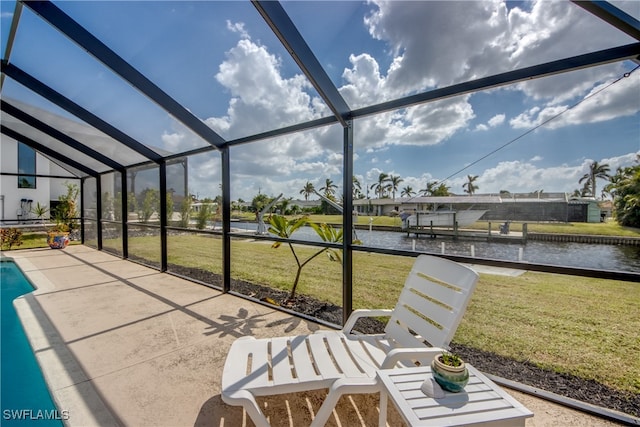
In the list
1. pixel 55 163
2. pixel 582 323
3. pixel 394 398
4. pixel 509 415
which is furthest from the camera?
pixel 55 163

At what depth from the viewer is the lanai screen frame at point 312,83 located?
6.69 ft

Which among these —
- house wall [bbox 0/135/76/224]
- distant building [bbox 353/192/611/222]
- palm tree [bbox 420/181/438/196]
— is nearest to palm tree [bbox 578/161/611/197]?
distant building [bbox 353/192/611/222]

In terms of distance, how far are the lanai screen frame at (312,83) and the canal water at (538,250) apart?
0.25 m

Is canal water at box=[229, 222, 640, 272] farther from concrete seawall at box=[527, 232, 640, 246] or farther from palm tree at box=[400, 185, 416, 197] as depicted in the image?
palm tree at box=[400, 185, 416, 197]

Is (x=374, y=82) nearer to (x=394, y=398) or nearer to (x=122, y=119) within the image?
(x=394, y=398)

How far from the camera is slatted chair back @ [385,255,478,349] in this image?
6.51 feet

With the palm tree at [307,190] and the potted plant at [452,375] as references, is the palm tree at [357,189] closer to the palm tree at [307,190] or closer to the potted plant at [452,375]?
the palm tree at [307,190]

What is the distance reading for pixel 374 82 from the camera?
9.95 ft

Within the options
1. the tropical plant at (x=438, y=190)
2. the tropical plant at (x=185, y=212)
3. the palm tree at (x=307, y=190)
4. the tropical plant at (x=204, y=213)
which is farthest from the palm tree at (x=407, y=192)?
the tropical plant at (x=185, y=212)

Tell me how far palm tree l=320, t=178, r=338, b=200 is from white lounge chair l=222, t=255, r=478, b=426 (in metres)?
1.60

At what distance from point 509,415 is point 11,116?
9.14m

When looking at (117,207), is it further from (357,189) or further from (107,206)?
(357,189)

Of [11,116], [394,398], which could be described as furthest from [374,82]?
[11,116]

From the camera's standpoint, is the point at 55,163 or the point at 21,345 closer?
the point at 21,345
